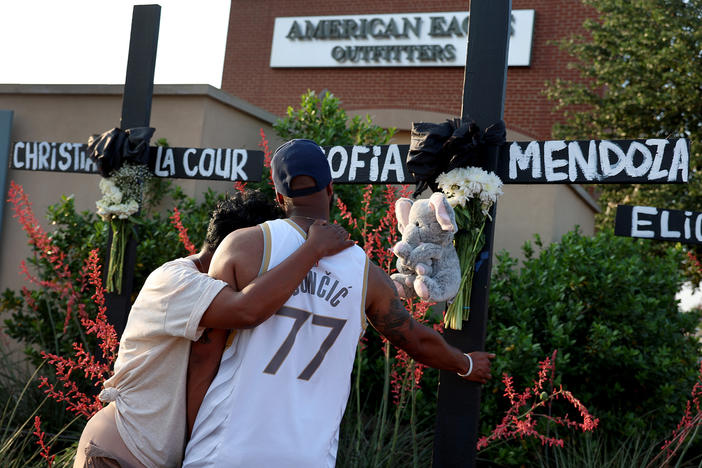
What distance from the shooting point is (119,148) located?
3.86 meters

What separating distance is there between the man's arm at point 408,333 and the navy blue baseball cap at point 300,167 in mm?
341

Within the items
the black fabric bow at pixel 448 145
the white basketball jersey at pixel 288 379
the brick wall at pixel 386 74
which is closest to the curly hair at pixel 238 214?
the white basketball jersey at pixel 288 379

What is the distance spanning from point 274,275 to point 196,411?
0.49 m

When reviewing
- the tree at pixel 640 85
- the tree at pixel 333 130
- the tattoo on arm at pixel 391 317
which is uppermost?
the tree at pixel 640 85

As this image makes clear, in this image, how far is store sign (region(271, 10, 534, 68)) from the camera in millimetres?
13066

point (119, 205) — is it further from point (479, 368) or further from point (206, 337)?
point (479, 368)

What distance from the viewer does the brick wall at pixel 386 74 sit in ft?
42.3

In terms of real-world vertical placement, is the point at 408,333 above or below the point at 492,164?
below

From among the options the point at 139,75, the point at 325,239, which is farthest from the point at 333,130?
the point at 325,239

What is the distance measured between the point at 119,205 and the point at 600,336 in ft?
10.8

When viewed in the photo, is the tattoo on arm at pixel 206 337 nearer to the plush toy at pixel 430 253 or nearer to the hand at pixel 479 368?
the plush toy at pixel 430 253

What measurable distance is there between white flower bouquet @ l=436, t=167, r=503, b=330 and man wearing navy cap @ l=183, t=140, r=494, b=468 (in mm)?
746

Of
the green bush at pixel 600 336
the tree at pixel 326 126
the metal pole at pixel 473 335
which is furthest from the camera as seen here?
the tree at pixel 326 126

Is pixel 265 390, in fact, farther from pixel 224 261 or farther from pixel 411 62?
pixel 411 62
